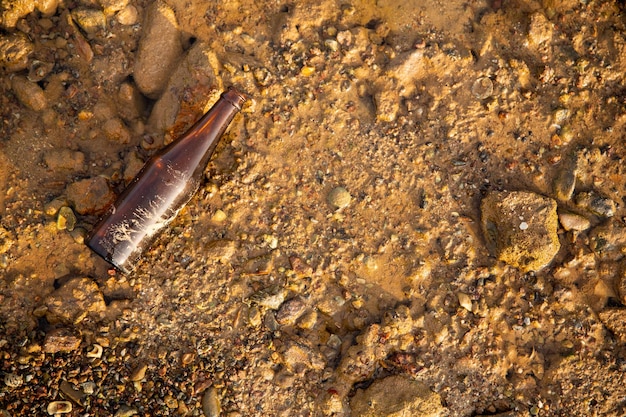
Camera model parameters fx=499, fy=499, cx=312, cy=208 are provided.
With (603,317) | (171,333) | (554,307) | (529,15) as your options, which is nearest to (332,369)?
(171,333)

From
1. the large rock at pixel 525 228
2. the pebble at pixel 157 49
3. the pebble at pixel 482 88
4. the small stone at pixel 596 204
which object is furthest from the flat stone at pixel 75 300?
the small stone at pixel 596 204

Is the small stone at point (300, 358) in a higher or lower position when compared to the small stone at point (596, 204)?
higher

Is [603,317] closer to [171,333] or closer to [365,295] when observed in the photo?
[365,295]

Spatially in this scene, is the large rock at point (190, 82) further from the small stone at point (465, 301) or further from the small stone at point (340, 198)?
the small stone at point (465, 301)

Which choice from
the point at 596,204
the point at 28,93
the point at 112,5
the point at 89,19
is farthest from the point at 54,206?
the point at 596,204

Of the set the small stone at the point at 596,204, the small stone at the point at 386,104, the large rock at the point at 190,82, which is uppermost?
the large rock at the point at 190,82

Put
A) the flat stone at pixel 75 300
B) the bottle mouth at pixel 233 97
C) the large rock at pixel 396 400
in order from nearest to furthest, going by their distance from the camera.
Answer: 1. the bottle mouth at pixel 233 97
2. the large rock at pixel 396 400
3. the flat stone at pixel 75 300
